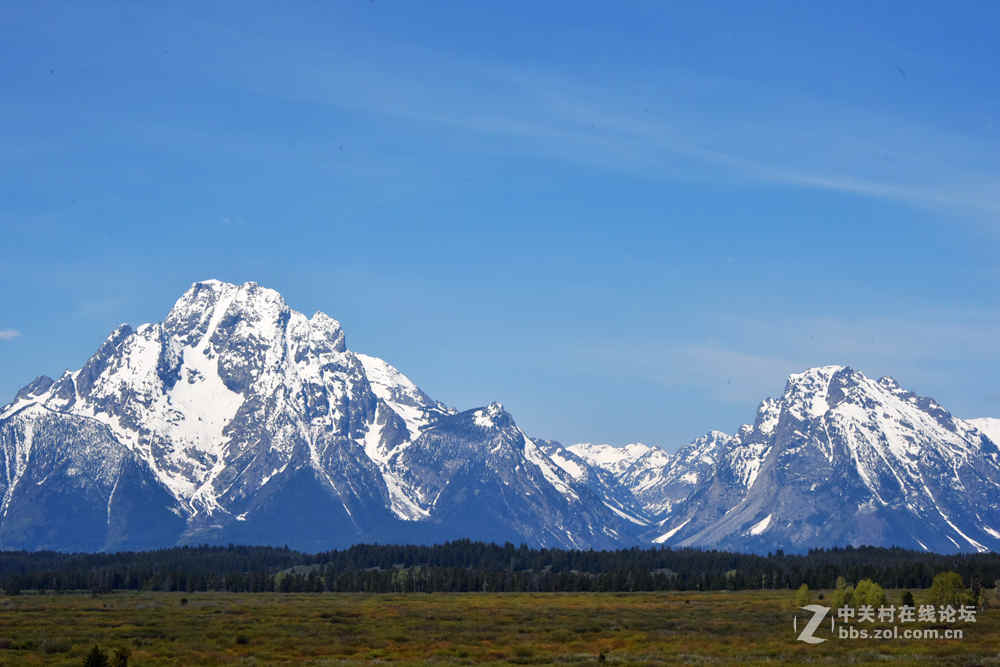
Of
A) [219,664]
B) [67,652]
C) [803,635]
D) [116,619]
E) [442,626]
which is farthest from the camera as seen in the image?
[116,619]

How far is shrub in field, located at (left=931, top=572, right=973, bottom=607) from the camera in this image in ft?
578

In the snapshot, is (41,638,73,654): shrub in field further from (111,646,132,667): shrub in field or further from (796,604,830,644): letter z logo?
(796,604,830,644): letter z logo

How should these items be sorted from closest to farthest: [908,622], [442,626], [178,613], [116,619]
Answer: [908,622] → [442,626] → [116,619] → [178,613]

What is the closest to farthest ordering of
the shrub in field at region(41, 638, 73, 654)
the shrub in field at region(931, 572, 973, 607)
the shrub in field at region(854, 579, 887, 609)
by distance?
the shrub in field at region(41, 638, 73, 654) < the shrub in field at region(854, 579, 887, 609) < the shrub in field at region(931, 572, 973, 607)

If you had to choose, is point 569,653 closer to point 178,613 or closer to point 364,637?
point 364,637

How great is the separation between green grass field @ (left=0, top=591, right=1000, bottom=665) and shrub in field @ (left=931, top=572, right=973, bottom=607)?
5407 millimetres

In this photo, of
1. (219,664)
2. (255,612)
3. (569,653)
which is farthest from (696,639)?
(255,612)

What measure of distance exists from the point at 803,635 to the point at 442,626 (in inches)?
1806

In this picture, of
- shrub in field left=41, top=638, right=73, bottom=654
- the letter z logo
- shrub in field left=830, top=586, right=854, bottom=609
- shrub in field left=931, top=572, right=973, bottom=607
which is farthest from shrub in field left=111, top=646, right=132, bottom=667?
shrub in field left=931, top=572, right=973, bottom=607

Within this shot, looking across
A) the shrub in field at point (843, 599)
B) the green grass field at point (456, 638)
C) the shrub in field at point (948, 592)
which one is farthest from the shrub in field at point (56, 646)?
the shrub in field at point (948, 592)

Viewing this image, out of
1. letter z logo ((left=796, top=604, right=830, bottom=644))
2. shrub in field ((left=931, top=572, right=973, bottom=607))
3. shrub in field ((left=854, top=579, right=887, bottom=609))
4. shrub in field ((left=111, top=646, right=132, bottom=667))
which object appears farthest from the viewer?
shrub in field ((left=931, top=572, right=973, bottom=607))

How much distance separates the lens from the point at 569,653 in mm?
→ 121312

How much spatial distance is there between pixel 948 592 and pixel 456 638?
7791 centimetres

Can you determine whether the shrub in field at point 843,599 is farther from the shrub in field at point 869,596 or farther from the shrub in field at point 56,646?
the shrub in field at point 56,646
